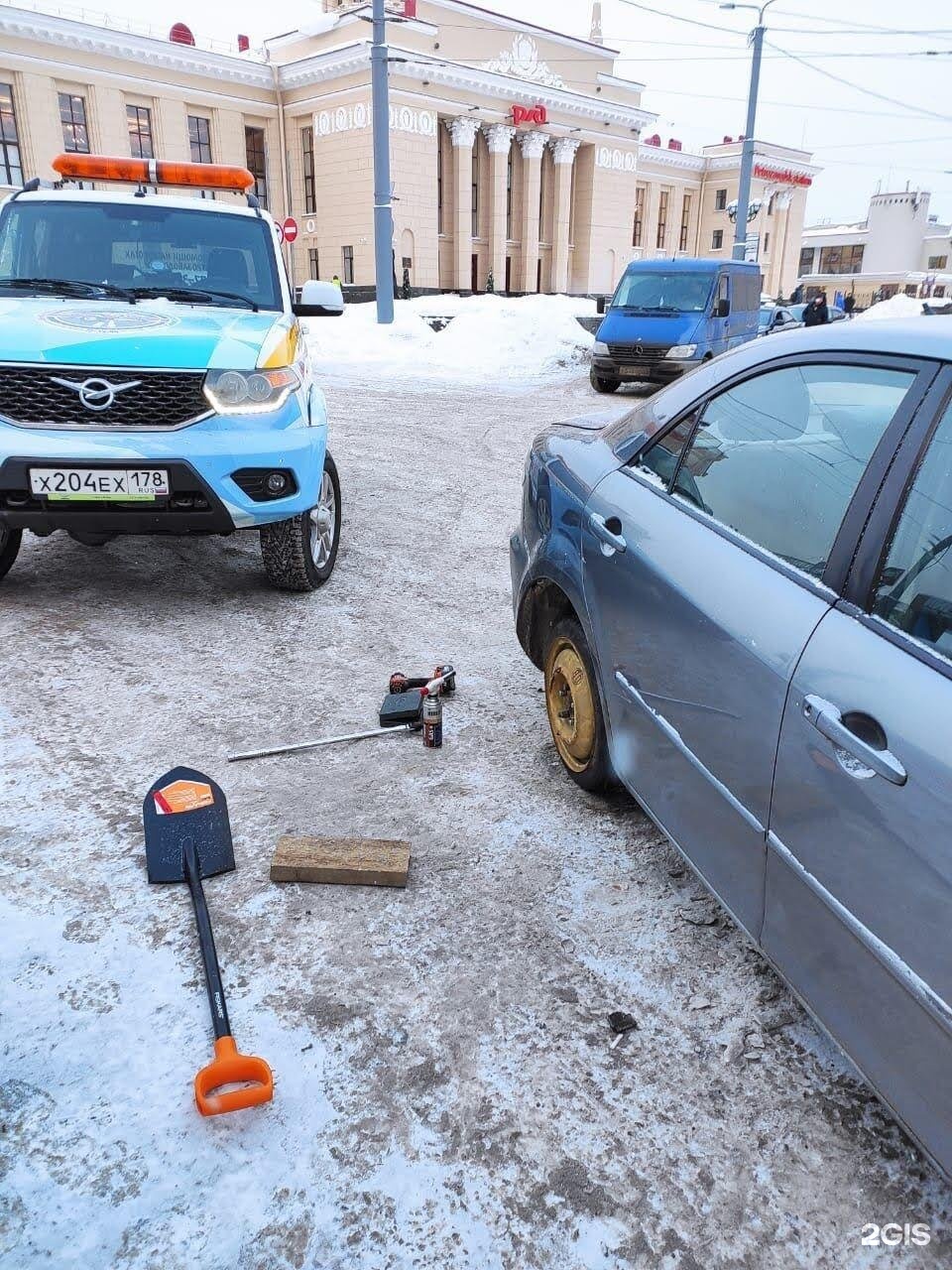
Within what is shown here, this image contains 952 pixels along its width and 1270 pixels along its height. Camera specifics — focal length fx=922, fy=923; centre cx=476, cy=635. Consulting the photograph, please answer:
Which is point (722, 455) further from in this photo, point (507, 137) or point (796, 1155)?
point (507, 137)

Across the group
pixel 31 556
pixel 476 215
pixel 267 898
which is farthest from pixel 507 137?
pixel 267 898

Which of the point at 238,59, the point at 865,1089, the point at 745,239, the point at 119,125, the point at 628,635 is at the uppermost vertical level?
the point at 238,59

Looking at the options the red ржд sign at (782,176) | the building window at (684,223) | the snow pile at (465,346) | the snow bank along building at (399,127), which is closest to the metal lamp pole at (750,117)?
the snow bank along building at (399,127)

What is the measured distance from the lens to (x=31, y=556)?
5586mm

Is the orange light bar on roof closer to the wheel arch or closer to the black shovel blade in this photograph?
the wheel arch

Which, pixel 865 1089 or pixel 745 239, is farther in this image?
pixel 745 239

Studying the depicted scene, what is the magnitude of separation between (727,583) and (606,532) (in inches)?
26.8

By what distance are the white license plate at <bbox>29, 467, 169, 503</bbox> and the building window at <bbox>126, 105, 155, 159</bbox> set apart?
141 feet

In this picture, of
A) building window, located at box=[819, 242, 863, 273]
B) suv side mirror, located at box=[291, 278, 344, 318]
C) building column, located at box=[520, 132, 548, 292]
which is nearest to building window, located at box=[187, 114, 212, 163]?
building column, located at box=[520, 132, 548, 292]

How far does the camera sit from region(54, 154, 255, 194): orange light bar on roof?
5727 mm

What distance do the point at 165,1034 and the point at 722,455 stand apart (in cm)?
201

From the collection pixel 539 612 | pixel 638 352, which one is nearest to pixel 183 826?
pixel 539 612

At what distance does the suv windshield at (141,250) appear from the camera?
5082 millimetres

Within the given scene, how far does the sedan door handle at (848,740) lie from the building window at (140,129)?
45993 millimetres
